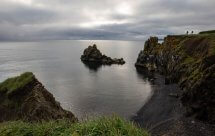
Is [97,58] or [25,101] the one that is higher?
[25,101]

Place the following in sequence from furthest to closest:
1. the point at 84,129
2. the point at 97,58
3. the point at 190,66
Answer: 1. the point at 97,58
2. the point at 190,66
3. the point at 84,129

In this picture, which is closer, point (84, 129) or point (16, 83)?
point (84, 129)

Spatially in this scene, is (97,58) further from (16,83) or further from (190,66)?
(16,83)

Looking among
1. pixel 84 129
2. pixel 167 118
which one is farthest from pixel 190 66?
pixel 84 129

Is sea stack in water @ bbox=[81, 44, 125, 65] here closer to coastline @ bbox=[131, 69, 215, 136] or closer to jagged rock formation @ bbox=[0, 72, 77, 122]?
coastline @ bbox=[131, 69, 215, 136]

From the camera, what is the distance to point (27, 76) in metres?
41.4

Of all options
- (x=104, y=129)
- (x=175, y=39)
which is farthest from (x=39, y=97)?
(x=175, y=39)

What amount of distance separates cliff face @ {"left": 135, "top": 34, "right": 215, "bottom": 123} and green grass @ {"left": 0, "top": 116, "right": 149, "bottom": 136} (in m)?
36.1

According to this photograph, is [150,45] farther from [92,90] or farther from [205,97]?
[205,97]

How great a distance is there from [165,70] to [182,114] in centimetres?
6054

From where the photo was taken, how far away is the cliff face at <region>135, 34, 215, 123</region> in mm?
46456

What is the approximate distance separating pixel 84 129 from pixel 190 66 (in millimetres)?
67914

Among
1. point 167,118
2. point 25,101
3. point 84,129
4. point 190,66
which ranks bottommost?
point 167,118

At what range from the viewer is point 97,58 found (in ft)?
576
